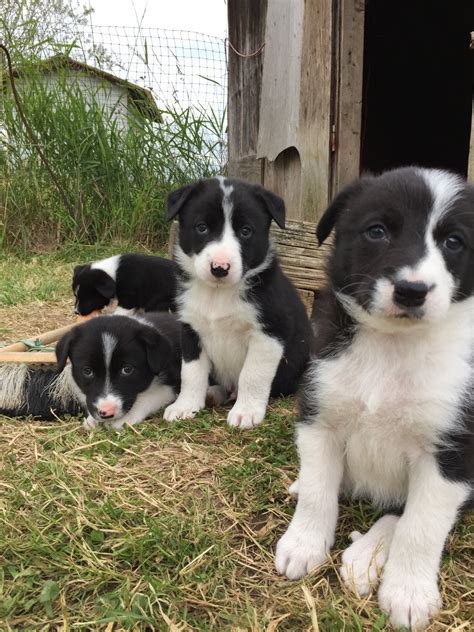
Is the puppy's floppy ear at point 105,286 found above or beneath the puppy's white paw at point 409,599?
beneath

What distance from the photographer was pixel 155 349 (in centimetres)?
311

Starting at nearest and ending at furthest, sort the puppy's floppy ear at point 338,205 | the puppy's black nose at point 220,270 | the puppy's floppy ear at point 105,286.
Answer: the puppy's floppy ear at point 338,205
the puppy's black nose at point 220,270
the puppy's floppy ear at point 105,286

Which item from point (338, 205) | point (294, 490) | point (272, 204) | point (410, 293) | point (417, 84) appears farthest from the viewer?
point (417, 84)

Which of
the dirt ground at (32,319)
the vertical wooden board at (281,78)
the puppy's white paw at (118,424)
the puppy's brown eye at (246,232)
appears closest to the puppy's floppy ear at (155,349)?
the puppy's white paw at (118,424)

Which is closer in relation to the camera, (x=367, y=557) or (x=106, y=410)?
(x=367, y=557)

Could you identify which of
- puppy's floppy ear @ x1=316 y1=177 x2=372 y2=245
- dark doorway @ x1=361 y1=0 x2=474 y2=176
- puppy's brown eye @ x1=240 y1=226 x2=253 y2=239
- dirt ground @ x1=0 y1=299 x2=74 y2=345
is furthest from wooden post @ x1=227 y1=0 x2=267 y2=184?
puppy's floppy ear @ x1=316 y1=177 x2=372 y2=245

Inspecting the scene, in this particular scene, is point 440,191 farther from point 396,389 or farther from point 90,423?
point 90,423

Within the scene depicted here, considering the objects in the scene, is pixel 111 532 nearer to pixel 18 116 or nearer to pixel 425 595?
pixel 425 595

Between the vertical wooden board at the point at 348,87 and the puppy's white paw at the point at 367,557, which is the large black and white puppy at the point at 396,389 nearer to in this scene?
the puppy's white paw at the point at 367,557

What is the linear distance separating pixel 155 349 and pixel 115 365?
0.75 feet

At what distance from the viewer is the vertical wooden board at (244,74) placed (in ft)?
22.2

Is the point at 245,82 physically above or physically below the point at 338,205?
above

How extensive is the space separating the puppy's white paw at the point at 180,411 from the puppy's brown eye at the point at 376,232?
5.48 ft

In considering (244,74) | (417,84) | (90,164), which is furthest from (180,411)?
(417,84)
